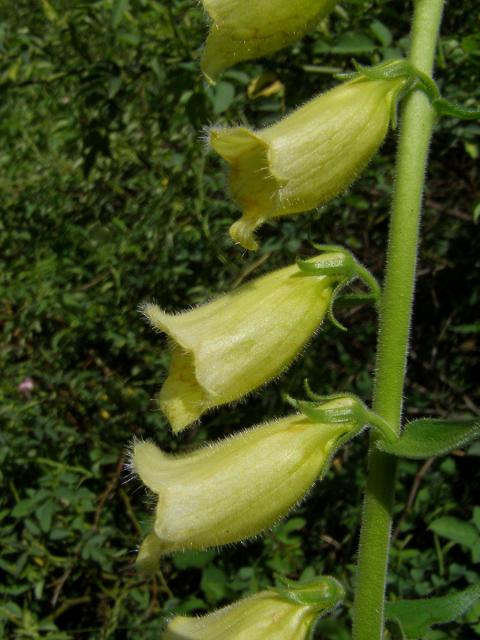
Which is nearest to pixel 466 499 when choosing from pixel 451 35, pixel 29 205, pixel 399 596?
pixel 399 596

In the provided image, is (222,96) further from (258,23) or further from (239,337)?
(239,337)

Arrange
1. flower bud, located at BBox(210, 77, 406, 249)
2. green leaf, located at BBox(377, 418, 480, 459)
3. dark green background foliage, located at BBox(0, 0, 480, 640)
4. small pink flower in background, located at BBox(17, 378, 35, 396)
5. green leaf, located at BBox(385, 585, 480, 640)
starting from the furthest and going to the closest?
small pink flower in background, located at BBox(17, 378, 35, 396)
dark green background foliage, located at BBox(0, 0, 480, 640)
green leaf, located at BBox(385, 585, 480, 640)
flower bud, located at BBox(210, 77, 406, 249)
green leaf, located at BBox(377, 418, 480, 459)

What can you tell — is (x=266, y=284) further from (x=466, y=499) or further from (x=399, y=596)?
(x=466, y=499)

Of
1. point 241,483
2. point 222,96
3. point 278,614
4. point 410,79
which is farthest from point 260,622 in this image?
point 222,96

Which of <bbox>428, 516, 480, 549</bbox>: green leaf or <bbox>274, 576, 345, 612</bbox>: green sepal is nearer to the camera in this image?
<bbox>274, 576, 345, 612</bbox>: green sepal

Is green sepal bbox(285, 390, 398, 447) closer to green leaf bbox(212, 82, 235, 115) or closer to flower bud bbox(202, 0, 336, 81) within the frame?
flower bud bbox(202, 0, 336, 81)

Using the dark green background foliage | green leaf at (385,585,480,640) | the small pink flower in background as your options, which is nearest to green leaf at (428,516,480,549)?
the dark green background foliage
